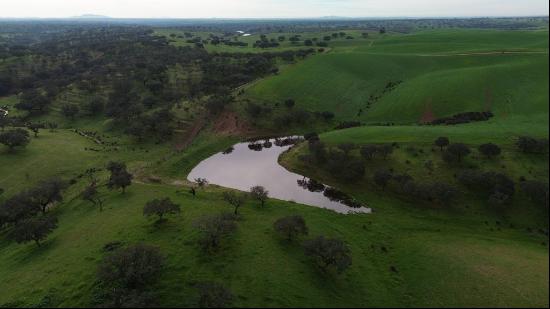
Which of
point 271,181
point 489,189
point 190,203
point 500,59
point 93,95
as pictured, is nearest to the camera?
point 489,189

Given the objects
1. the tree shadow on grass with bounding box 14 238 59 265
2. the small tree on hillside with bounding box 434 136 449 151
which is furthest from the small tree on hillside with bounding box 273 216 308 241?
the small tree on hillside with bounding box 434 136 449 151

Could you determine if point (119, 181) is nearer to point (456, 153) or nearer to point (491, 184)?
point (456, 153)

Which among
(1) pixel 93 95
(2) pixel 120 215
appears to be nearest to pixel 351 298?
(2) pixel 120 215

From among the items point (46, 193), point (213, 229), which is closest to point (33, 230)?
point (46, 193)

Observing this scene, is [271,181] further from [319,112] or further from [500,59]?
[500,59]

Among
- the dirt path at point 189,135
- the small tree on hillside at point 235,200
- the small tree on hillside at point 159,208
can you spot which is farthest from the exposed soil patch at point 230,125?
the small tree on hillside at point 159,208

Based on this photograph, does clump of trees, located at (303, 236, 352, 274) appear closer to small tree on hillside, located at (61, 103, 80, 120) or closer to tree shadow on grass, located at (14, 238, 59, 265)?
tree shadow on grass, located at (14, 238, 59, 265)
